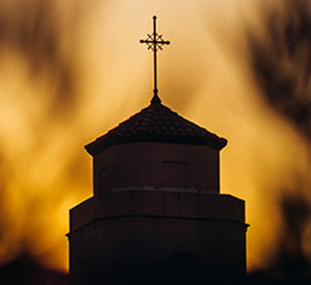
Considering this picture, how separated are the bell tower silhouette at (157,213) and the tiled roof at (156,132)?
0.03m

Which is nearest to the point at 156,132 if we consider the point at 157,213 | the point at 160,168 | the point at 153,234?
the point at 160,168

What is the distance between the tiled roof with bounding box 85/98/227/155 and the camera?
141 ft

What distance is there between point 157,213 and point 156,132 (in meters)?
2.87

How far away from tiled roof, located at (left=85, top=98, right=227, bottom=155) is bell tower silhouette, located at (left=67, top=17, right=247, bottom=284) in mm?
34

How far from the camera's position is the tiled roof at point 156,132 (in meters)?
43.1

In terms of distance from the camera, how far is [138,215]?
42.0 meters

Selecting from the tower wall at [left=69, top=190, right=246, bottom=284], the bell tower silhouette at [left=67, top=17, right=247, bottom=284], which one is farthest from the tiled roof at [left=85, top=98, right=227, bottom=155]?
the tower wall at [left=69, top=190, right=246, bottom=284]

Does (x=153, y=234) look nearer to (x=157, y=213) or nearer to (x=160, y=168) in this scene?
(x=157, y=213)

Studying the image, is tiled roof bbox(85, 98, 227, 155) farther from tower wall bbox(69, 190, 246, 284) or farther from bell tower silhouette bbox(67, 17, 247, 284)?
tower wall bbox(69, 190, 246, 284)

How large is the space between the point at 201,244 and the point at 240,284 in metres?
2.00

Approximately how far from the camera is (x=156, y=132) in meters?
43.1

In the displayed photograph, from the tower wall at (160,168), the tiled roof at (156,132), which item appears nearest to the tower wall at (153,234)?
the tower wall at (160,168)

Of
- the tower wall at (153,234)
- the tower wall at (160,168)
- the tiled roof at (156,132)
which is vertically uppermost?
the tiled roof at (156,132)

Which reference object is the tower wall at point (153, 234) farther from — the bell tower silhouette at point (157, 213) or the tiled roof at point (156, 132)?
the tiled roof at point (156, 132)
